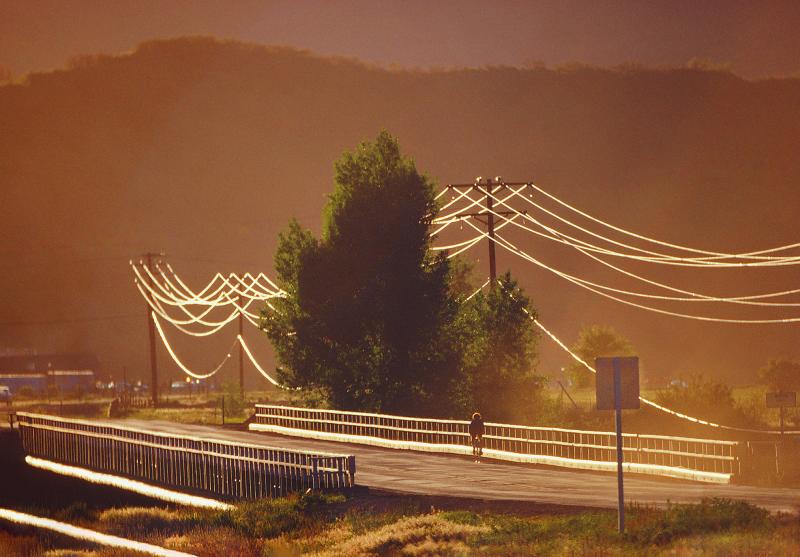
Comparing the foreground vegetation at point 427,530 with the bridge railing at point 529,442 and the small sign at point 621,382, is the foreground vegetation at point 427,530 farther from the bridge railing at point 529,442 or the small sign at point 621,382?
the bridge railing at point 529,442

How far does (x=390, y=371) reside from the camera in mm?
71688

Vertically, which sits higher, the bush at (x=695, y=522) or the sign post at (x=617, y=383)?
the sign post at (x=617, y=383)

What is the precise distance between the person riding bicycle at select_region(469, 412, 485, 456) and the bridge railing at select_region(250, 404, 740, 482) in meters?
0.36

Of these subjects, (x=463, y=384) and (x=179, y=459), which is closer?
(x=179, y=459)

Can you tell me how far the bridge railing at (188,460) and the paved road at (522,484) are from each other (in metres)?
1.79

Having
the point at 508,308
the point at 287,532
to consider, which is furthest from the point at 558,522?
the point at 508,308

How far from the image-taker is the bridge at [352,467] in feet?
108

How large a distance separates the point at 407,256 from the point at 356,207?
14.3 feet

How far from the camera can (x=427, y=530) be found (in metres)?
25.7

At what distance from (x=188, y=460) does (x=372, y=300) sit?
2833 centimetres

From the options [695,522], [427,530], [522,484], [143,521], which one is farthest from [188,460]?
[695,522]

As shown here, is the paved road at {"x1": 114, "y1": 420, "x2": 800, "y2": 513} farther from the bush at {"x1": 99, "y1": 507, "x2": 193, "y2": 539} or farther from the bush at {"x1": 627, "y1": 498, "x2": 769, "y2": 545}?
the bush at {"x1": 99, "y1": 507, "x2": 193, "y2": 539}

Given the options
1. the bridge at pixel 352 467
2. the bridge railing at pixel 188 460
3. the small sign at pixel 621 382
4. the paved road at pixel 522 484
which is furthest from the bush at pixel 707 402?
the small sign at pixel 621 382

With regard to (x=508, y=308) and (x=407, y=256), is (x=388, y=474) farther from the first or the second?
(x=407, y=256)
